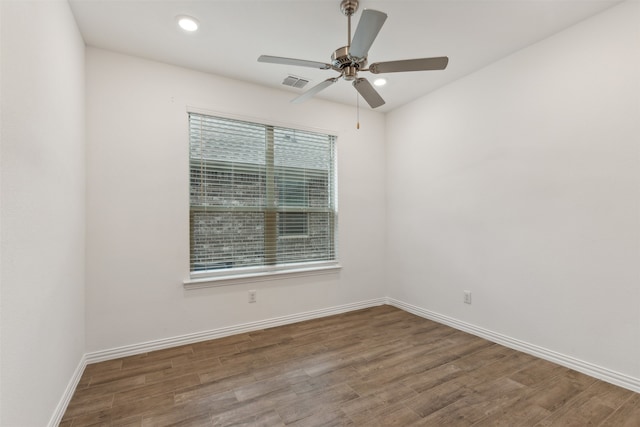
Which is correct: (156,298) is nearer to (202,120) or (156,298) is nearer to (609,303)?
(202,120)

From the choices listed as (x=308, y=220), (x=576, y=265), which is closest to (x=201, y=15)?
(x=308, y=220)

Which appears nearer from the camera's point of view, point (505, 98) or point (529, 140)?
point (529, 140)

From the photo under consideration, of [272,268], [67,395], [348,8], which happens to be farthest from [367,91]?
[67,395]

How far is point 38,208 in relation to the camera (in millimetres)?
1545

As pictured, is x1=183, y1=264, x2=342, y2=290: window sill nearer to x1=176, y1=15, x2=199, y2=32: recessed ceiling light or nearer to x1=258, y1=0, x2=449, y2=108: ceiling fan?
x1=258, y1=0, x2=449, y2=108: ceiling fan

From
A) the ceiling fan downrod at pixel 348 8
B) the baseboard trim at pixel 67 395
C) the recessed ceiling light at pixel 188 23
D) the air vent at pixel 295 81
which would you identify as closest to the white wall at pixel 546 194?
the air vent at pixel 295 81

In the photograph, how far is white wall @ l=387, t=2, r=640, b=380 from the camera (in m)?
2.16

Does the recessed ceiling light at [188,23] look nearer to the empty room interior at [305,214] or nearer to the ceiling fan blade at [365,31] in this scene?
Result: the empty room interior at [305,214]

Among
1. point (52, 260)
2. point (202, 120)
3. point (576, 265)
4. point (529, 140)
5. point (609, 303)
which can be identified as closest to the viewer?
point (52, 260)

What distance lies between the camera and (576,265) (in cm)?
238

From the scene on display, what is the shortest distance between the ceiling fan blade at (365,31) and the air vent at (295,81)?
1430mm

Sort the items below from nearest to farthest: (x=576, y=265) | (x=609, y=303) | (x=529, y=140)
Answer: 1. (x=609, y=303)
2. (x=576, y=265)
3. (x=529, y=140)

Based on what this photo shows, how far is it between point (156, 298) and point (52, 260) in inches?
46.6

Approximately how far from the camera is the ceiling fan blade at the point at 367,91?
2232 millimetres
